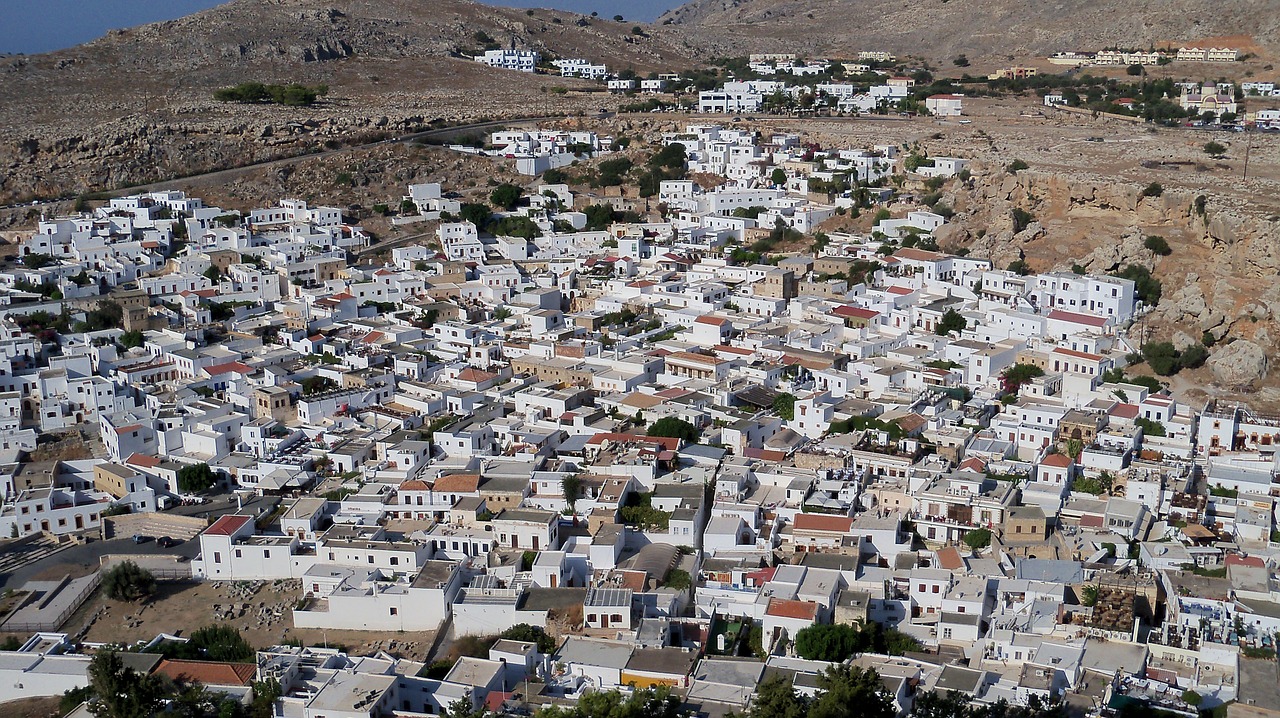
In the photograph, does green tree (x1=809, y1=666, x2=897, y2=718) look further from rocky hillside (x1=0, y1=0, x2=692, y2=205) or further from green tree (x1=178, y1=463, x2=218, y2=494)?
rocky hillside (x1=0, y1=0, x2=692, y2=205)

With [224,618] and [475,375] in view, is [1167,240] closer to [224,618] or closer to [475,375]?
[475,375]

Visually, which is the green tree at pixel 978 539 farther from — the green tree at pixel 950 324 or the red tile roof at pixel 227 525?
the red tile roof at pixel 227 525

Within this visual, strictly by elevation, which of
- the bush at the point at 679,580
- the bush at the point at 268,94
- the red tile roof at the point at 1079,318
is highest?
the bush at the point at 268,94

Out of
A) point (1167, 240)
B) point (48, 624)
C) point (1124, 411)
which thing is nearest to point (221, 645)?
point (48, 624)

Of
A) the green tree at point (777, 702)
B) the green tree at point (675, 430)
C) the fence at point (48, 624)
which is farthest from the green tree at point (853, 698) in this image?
the fence at point (48, 624)

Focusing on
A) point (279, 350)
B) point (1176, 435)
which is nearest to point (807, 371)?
point (1176, 435)

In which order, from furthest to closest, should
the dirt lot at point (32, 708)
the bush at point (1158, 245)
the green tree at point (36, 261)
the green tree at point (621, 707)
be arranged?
the green tree at point (36, 261) < the bush at point (1158, 245) < the dirt lot at point (32, 708) < the green tree at point (621, 707)

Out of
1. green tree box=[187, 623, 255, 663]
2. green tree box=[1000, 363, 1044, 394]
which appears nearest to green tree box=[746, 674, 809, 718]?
green tree box=[187, 623, 255, 663]
